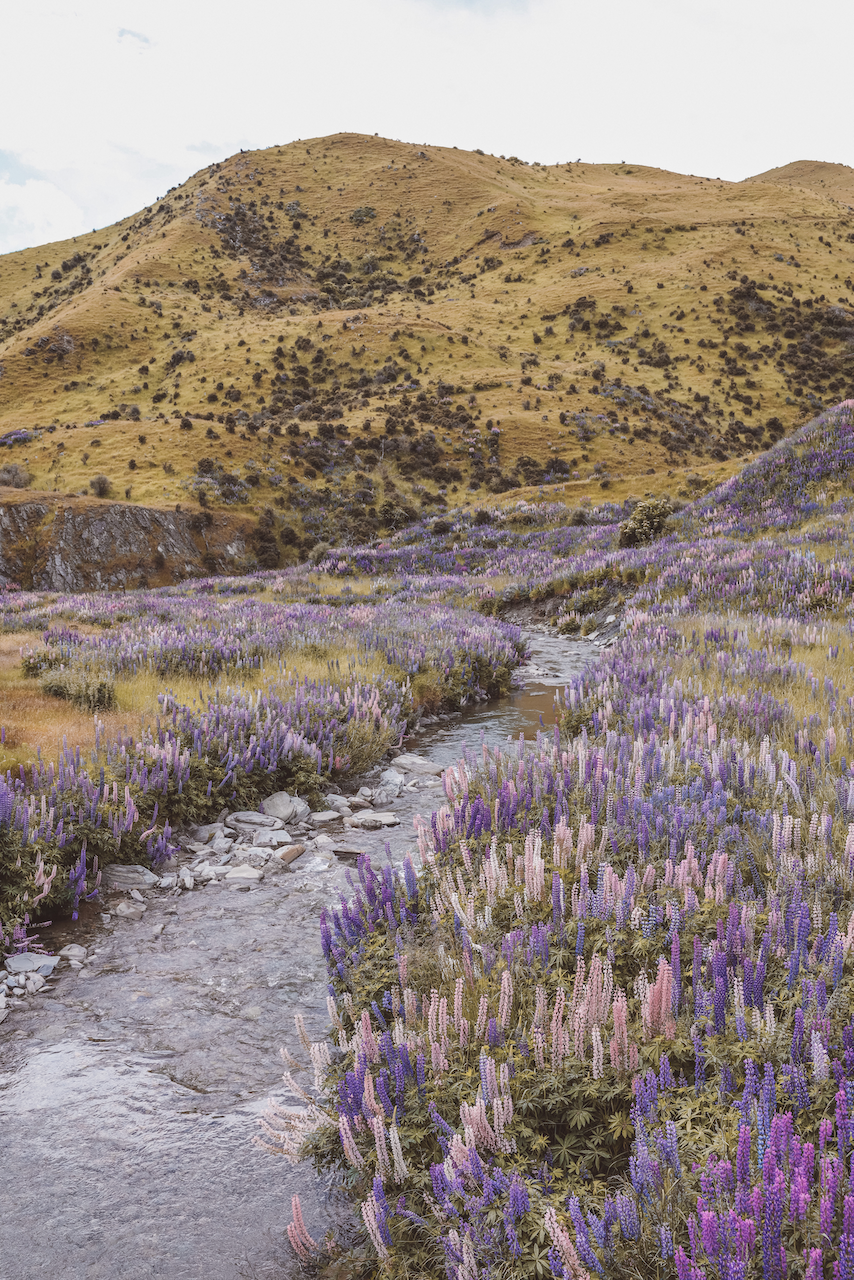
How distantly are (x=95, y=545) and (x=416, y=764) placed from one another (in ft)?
91.4

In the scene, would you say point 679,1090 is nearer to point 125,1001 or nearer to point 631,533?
point 125,1001

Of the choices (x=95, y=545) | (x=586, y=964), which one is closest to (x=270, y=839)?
(x=586, y=964)

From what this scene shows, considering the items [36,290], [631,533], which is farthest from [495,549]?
[36,290]

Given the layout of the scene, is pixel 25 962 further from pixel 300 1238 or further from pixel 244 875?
pixel 300 1238

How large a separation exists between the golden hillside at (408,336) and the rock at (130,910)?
3107cm

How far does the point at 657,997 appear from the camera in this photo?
229 centimetres

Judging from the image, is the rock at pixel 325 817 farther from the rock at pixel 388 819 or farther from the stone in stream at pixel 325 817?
the rock at pixel 388 819

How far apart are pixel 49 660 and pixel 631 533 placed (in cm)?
1629

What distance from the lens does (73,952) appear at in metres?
3.94

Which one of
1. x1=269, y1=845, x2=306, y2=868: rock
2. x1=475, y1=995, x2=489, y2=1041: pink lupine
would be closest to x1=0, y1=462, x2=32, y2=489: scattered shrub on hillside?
x1=269, y1=845, x2=306, y2=868: rock

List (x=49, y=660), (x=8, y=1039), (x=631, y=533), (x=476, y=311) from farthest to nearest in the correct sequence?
(x=476, y=311) → (x=631, y=533) → (x=49, y=660) → (x=8, y=1039)

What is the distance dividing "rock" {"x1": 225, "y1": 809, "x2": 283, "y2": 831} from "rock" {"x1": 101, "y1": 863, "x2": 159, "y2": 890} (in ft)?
3.24

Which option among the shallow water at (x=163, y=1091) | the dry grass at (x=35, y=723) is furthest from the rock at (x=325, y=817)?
the dry grass at (x=35, y=723)

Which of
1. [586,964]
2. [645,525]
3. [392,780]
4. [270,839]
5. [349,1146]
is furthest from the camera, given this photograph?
[645,525]
